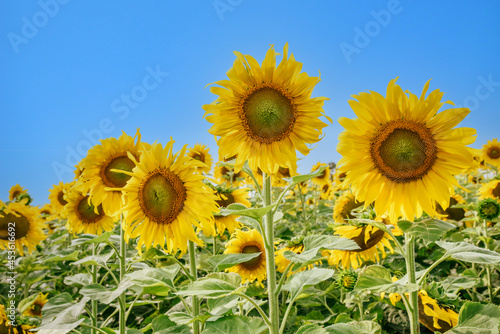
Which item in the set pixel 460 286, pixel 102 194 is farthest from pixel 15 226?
pixel 460 286

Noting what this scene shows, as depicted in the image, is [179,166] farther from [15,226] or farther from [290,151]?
[15,226]

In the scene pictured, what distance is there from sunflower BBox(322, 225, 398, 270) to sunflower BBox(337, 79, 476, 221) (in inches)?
Answer: 32.0

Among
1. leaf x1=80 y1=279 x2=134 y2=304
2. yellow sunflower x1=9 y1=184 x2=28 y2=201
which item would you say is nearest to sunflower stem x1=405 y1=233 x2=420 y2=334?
leaf x1=80 y1=279 x2=134 y2=304

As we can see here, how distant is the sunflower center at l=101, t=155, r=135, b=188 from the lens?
313cm

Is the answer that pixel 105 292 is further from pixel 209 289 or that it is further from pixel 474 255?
pixel 474 255

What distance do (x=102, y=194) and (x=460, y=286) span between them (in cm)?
305

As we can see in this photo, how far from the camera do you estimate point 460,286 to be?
2.85 metres

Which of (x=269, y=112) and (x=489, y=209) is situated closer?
(x=269, y=112)

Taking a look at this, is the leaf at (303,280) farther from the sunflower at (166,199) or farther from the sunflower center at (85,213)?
the sunflower center at (85,213)

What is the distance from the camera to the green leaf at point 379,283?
1845 millimetres

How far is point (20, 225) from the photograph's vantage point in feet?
17.2

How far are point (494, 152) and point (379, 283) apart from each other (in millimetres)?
9259

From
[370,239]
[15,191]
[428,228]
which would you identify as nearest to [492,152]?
[370,239]

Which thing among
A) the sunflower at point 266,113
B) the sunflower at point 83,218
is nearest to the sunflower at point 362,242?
the sunflower at point 266,113
